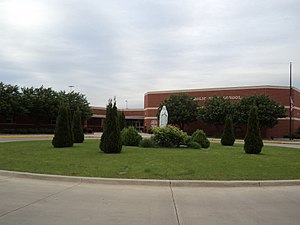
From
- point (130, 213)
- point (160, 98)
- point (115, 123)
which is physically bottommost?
point (130, 213)

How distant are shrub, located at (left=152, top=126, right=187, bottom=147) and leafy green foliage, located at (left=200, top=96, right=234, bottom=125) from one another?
94.6ft

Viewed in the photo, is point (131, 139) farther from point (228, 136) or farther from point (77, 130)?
point (228, 136)

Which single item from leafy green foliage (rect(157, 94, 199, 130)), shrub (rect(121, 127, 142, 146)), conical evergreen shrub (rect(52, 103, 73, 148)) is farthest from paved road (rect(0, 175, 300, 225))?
leafy green foliage (rect(157, 94, 199, 130))

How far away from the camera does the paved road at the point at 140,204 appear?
616 cm

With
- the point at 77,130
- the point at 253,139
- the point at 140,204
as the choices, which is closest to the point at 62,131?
the point at 77,130

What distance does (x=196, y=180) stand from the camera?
9938mm

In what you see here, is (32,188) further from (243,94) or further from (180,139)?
(243,94)

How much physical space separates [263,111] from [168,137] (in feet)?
95.4

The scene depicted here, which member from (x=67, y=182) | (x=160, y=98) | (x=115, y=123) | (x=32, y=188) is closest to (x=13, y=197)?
(x=32, y=188)

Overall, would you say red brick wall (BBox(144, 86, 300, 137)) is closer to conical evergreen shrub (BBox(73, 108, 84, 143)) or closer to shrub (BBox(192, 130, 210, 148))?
shrub (BBox(192, 130, 210, 148))

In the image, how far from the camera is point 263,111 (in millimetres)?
48125

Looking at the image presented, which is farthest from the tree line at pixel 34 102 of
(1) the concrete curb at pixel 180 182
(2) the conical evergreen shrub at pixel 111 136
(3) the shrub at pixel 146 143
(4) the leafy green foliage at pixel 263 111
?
(1) the concrete curb at pixel 180 182

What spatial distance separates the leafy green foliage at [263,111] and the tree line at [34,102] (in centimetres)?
2419

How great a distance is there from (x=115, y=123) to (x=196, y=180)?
8524 mm
